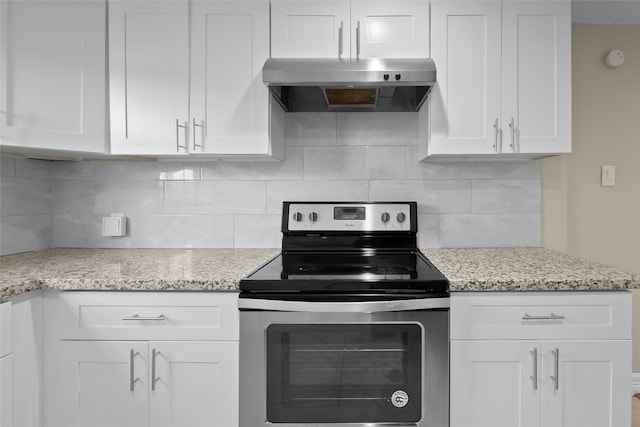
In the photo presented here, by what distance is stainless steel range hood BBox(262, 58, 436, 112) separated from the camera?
5.40ft

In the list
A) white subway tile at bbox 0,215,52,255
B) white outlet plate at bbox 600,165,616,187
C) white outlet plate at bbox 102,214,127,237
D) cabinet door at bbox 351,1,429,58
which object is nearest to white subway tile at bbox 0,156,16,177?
white subway tile at bbox 0,215,52,255

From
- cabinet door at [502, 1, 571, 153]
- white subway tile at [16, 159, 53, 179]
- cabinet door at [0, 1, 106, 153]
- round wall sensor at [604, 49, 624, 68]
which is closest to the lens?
cabinet door at [0, 1, 106, 153]

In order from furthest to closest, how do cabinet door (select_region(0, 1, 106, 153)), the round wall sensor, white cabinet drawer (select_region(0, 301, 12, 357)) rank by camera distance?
the round wall sensor → cabinet door (select_region(0, 1, 106, 153)) → white cabinet drawer (select_region(0, 301, 12, 357))

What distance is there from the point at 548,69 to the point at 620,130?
32.9 inches

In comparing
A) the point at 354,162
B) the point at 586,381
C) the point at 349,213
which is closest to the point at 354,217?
the point at 349,213

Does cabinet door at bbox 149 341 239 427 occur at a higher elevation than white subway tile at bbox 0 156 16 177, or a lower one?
lower

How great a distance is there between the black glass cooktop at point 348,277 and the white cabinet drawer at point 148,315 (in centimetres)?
13

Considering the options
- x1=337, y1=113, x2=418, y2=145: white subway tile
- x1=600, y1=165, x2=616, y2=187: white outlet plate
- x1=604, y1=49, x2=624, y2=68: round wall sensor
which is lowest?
x1=600, y1=165, x2=616, y2=187: white outlet plate

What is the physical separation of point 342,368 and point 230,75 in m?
1.28

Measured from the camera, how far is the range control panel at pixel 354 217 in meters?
2.06

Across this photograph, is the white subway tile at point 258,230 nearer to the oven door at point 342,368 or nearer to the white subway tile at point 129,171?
the white subway tile at point 129,171

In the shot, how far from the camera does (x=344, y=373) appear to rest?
4.64 ft

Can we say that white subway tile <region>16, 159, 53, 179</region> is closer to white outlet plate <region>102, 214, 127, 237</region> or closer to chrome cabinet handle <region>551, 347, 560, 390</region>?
white outlet plate <region>102, 214, 127, 237</region>

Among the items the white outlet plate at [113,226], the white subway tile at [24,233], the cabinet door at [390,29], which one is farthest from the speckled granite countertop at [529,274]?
the white subway tile at [24,233]
